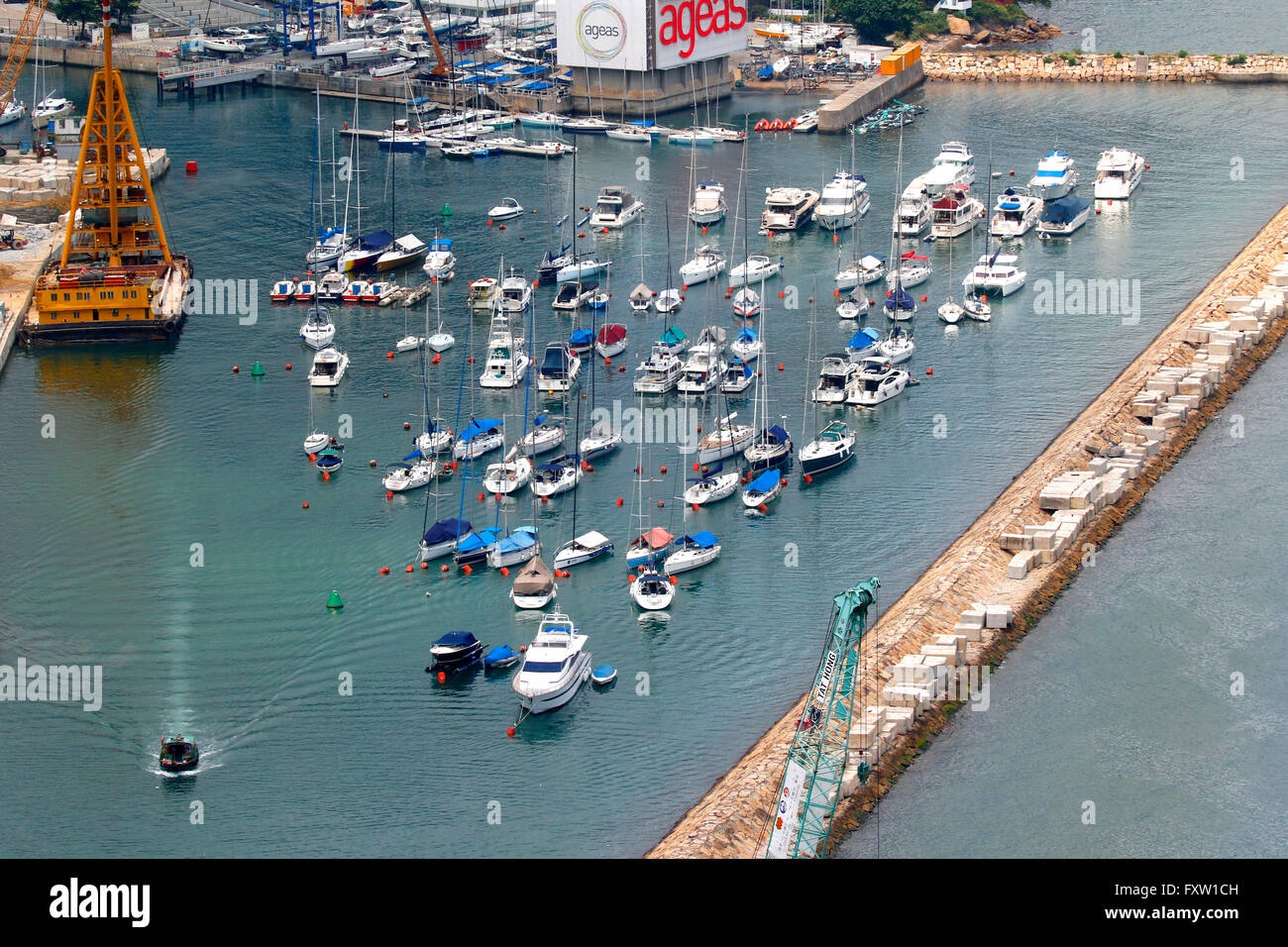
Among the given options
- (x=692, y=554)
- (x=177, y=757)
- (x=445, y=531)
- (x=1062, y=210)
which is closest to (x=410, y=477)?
(x=445, y=531)

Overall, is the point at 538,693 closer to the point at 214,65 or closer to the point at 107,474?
the point at 107,474

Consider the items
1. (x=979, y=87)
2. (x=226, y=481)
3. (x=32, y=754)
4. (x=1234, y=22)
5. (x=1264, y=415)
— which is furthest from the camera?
(x=1234, y=22)

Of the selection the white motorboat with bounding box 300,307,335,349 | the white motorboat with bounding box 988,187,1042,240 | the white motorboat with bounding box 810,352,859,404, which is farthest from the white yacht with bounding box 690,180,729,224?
the white motorboat with bounding box 810,352,859,404

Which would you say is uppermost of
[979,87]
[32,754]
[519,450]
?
[979,87]

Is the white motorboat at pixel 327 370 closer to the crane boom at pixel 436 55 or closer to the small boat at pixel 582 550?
the small boat at pixel 582 550

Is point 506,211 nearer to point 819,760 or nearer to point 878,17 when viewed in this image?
point 878,17

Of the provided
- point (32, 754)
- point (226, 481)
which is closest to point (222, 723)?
point (32, 754)

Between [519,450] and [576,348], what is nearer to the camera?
[519,450]
